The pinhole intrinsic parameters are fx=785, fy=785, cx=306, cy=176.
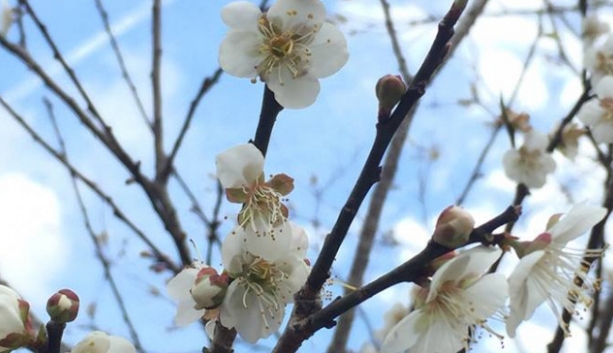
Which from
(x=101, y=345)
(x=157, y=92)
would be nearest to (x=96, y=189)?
(x=157, y=92)

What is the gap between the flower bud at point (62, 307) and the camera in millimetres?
799

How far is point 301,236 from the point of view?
2.91ft

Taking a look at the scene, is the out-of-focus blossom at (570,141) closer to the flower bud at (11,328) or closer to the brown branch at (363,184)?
the brown branch at (363,184)

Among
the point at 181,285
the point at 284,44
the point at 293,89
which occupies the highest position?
the point at 284,44

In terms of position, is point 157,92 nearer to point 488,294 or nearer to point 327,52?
point 327,52

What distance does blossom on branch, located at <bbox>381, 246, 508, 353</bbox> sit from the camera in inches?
31.6

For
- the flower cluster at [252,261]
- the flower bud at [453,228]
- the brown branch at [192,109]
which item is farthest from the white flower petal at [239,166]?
the brown branch at [192,109]

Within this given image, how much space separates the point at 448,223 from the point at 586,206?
9.4 inches

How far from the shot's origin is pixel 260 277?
2.95 feet

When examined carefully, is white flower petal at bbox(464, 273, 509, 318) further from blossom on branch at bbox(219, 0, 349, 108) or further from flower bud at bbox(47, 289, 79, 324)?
flower bud at bbox(47, 289, 79, 324)

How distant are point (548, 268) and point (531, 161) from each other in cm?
166

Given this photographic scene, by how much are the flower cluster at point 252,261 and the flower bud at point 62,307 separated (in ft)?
0.40

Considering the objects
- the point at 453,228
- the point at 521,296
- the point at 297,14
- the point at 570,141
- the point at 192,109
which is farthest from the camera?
the point at 570,141

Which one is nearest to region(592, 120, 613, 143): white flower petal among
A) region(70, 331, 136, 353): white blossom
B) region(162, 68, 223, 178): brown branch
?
region(162, 68, 223, 178): brown branch
